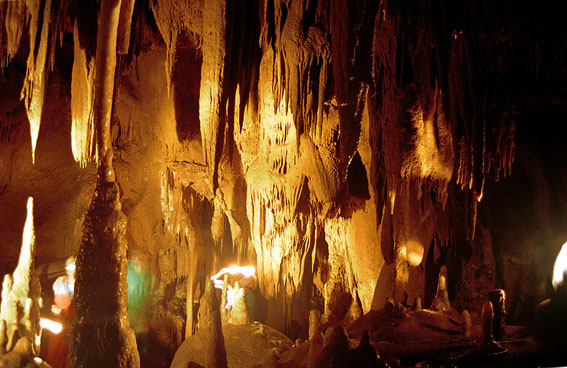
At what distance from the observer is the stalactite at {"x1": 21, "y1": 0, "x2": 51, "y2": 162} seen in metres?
4.22

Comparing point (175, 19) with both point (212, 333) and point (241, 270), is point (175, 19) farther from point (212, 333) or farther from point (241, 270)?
point (241, 270)

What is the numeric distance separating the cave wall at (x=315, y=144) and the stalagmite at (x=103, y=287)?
1517 millimetres

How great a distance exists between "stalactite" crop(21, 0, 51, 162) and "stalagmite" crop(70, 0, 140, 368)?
145 cm

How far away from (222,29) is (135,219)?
4.38m

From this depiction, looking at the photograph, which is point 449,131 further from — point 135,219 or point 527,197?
point 135,219

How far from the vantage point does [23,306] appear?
4.37 m

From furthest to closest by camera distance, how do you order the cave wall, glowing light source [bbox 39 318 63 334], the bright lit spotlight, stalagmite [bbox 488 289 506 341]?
the bright lit spotlight < glowing light source [bbox 39 318 63 334] < the cave wall < stalagmite [bbox 488 289 506 341]

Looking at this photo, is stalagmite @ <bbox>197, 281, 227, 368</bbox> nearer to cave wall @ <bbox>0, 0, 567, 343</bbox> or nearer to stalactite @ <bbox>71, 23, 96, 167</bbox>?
cave wall @ <bbox>0, 0, 567, 343</bbox>

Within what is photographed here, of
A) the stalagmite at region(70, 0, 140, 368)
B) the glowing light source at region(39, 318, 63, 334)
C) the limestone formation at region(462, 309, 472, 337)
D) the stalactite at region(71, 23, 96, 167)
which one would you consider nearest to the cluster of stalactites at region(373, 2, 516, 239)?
the limestone formation at region(462, 309, 472, 337)

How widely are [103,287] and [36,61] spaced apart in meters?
2.44

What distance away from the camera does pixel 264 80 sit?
199 inches

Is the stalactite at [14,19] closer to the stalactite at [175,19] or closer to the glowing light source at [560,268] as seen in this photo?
the stalactite at [175,19]

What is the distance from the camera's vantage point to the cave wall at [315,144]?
465cm

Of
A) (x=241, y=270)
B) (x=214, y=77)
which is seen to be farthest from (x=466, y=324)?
(x=241, y=270)
